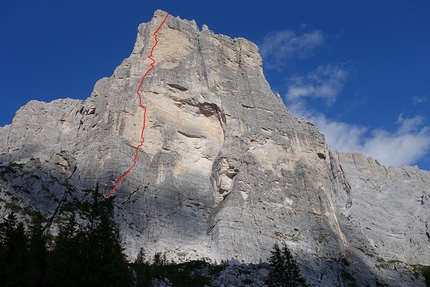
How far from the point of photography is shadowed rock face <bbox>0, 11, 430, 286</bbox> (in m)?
77.8

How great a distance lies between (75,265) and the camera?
3938 centimetres

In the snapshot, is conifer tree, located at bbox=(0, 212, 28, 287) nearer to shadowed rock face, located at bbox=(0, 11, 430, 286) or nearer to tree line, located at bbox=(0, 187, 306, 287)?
tree line, located at bbox=(0, 187, 306, 287)

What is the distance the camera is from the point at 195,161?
9350 centimetres

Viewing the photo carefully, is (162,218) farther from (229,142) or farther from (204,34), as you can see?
(204,34)

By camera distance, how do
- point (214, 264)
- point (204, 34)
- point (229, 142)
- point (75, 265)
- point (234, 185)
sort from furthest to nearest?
1. point (204, 34)
2. point (229, 142)
3. point (234, 185)
4. point (214, 264)
5. point (75, 265)

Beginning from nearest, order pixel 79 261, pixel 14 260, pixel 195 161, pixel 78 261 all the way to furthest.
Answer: pixel 79 261 → pixel 78 261 → pixel 14 260 → pixel 195 161

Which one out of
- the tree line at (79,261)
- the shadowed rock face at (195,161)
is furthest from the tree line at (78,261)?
the shadowed rock face at (195,161)

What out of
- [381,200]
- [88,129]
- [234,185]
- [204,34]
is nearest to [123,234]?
[234,185]

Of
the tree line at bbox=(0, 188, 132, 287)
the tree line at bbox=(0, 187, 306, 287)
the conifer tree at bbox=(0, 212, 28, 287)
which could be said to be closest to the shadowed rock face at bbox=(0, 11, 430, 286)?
the tree line at bbox=(0, 187, 306, 287)

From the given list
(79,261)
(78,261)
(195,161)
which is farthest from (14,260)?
(195,161)

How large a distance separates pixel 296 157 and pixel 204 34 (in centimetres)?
3911

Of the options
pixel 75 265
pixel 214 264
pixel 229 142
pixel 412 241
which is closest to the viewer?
pixel 75 265

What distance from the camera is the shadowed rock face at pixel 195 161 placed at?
77.8 metres

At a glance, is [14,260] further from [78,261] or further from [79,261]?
[79,261]
